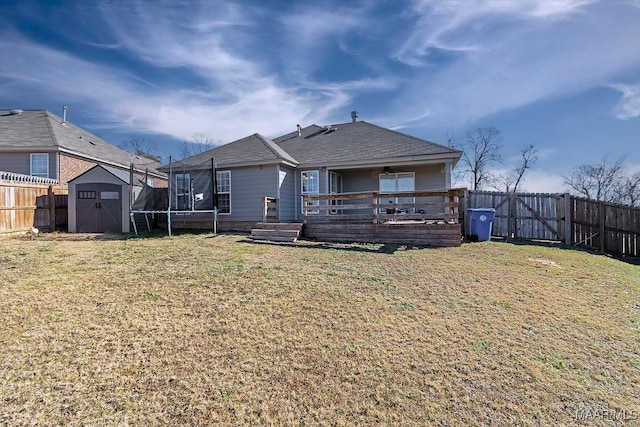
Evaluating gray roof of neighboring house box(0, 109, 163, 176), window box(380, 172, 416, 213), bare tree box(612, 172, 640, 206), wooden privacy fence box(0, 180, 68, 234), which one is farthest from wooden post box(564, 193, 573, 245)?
bare tree box(612, 172, 640, 206)

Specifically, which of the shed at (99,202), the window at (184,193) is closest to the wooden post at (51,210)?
the shed at (99,202)

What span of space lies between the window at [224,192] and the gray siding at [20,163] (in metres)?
7.95

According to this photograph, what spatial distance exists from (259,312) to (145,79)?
1145 cm

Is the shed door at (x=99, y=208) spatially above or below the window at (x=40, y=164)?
below

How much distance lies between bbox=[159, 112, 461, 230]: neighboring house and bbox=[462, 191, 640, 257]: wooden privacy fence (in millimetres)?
2188

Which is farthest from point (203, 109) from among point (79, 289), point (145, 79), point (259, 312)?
point (259, 312)

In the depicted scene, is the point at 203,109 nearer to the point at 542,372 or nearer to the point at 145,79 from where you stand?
the point at 145,79

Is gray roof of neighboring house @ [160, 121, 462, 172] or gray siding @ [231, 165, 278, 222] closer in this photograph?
gray roof of neighboring house @ [160, 121, 462, 172]

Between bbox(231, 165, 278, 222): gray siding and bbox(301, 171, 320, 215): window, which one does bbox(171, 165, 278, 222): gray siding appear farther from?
bbox(301, 171, 320, 215): window

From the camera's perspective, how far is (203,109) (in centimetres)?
1426

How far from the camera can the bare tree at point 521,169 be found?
1171 inches

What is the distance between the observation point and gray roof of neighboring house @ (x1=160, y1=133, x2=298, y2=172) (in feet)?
39.1

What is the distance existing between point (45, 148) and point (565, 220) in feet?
70.0

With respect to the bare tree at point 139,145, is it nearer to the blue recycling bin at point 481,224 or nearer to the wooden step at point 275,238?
the wooden step at point 275,238
